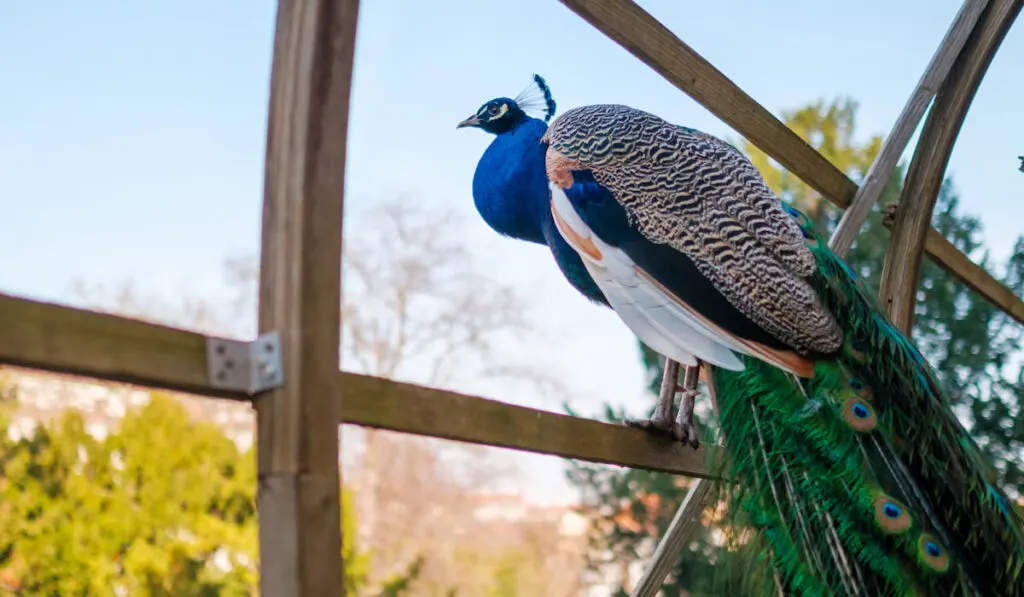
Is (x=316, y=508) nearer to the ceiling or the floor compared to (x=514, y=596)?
nearer to the ceiling

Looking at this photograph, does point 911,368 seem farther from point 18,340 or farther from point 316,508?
point 18,340

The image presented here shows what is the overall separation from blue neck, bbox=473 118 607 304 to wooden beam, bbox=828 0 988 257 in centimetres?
67

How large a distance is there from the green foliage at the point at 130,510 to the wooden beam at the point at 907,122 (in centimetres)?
307

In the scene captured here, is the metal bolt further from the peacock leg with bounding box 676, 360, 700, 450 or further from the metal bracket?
the peacock leg with bounding box 676, 360, 700, 450

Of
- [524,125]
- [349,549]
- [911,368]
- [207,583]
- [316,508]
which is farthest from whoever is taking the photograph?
[349,549]

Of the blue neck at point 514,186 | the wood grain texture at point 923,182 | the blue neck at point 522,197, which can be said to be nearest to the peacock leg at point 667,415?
the blue neck at point 522,197

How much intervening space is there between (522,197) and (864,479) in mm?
864

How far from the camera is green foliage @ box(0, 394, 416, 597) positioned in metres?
4.32

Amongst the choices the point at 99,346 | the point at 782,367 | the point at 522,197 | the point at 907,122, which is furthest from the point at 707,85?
the point at 99,346

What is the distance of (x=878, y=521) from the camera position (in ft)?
4.88

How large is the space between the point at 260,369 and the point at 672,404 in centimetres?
105

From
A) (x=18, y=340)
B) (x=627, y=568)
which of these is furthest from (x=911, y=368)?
(x=627, y=568)

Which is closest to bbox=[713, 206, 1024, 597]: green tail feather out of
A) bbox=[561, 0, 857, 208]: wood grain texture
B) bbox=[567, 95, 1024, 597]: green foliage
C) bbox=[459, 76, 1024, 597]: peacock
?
bbox=[459, 76, 1024, 597]: peacock

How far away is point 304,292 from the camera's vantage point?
92 centimetres
